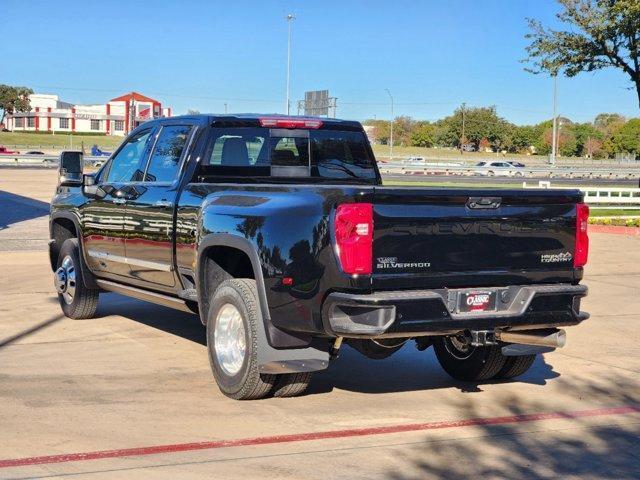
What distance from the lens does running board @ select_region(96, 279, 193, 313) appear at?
7797mm

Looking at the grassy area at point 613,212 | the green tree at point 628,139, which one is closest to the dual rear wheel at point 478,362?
the grassy area at point 613,212

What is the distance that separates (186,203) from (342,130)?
1712mm

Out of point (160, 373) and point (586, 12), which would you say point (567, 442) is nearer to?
point (160, 373)

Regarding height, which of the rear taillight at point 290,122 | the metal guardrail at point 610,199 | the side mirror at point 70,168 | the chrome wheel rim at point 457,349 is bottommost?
the chrome wheel rim at point 457,349

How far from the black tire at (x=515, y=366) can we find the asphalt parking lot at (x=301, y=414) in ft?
0.32

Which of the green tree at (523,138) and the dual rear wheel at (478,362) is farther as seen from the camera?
the green tree at (523,138)

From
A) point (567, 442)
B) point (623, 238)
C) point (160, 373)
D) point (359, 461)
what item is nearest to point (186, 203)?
point (160, 373)

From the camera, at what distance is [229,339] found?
681 cm

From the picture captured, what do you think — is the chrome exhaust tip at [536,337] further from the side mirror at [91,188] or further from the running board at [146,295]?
the side mirror at [91,188]

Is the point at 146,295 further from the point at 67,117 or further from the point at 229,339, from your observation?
the point at 67,117

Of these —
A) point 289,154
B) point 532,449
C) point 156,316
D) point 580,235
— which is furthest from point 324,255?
point 156,316

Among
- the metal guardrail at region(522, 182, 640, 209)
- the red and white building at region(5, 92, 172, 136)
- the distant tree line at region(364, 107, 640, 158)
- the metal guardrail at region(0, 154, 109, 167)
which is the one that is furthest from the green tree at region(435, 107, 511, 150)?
the metal guardrail at region(522, 182, 640, 209)

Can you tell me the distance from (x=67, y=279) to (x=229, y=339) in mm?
3571

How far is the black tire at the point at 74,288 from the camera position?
31.4 feet
